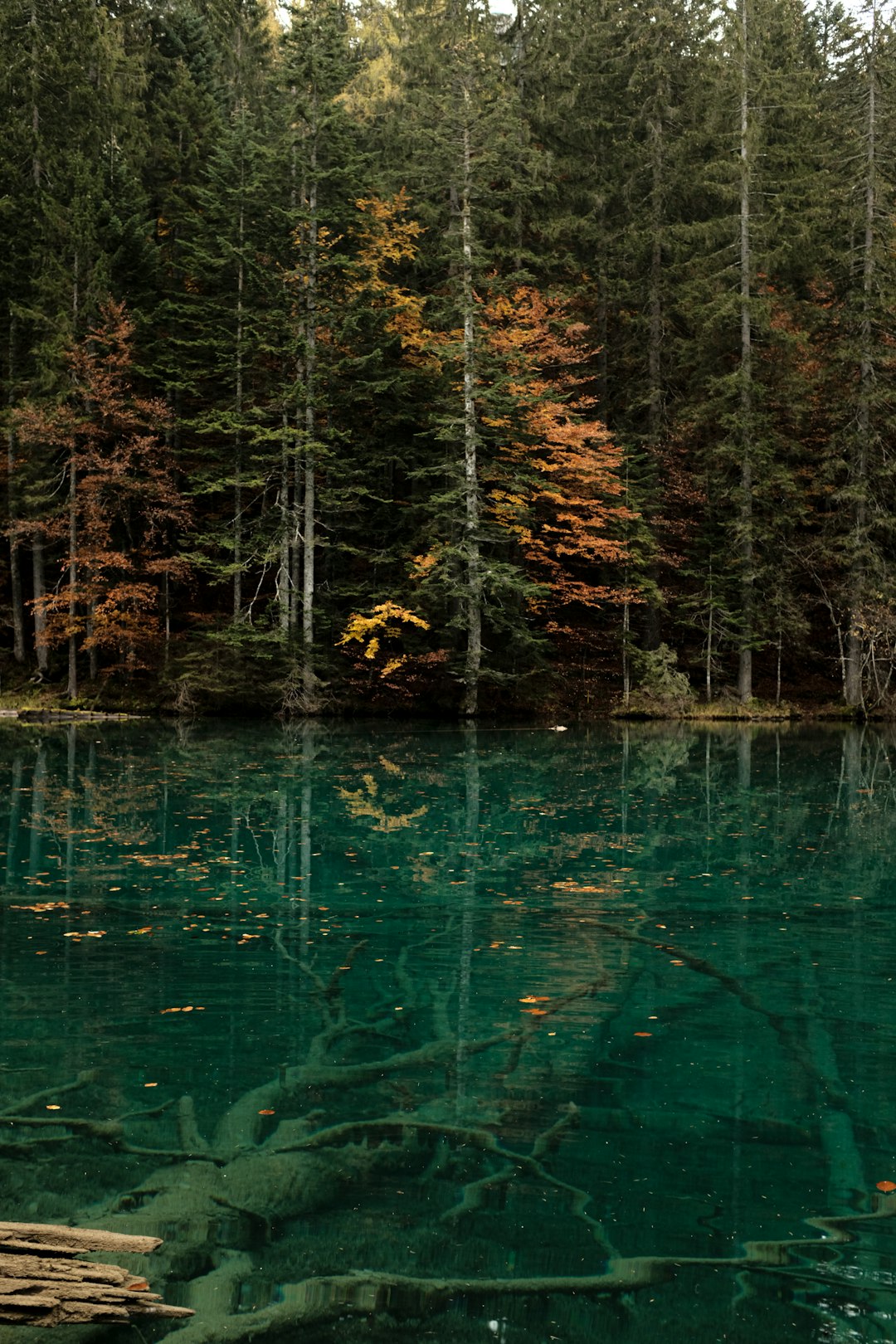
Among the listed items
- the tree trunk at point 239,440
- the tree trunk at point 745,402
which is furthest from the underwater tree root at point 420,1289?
the tree trunk at point 745,402

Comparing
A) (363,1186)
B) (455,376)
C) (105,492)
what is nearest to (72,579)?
(105,492)

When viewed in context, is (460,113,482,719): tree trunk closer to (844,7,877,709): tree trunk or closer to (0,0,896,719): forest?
(0,0,896,719): forest

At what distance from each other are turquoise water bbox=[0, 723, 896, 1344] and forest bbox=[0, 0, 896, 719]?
1708cm

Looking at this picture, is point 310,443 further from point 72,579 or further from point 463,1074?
point 463,1074

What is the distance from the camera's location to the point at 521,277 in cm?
2859

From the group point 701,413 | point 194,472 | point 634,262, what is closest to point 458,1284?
point 194,472

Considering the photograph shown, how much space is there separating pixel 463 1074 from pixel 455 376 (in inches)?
973

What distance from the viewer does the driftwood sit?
9.41ft

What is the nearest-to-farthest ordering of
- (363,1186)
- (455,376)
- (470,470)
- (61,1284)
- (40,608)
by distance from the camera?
(61,1284) → (363,1186) → (470,470) → (40,608) → (455,376)

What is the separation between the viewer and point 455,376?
27.9 m

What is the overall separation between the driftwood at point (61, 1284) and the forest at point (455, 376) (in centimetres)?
2300

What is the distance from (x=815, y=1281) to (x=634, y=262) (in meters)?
33.0

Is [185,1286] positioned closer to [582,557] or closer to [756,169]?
[582,557]

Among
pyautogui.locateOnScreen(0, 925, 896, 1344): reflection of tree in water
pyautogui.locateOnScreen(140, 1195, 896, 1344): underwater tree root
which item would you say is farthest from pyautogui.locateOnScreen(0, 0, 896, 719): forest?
pyautogui.locateOnScreen(140, 1195, 896, 1344): underwater tree root
